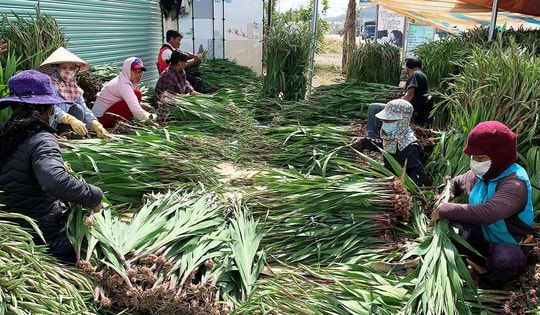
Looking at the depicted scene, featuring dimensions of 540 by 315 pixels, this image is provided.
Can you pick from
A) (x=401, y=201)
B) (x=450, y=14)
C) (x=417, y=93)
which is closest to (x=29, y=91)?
(x=401, y=201)

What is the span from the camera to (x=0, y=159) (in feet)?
6.41

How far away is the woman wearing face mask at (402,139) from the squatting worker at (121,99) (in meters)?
2.15

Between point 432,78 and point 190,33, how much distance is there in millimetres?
4236

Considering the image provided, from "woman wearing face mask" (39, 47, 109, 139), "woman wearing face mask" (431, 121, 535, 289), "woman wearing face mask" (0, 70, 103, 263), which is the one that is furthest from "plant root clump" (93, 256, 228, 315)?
"woman wearing face mask" (39, 47, 109, 139)

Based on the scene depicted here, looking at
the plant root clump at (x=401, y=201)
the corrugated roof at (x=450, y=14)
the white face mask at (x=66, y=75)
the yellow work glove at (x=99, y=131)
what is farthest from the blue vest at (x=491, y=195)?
the corrugated roof at (x=450, y=14)

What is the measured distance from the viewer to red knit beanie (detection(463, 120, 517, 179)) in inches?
79.0

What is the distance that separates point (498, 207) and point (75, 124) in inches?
106

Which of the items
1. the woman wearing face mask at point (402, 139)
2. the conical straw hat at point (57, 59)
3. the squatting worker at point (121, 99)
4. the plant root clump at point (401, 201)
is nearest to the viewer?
the plant root clump at point (401, 201)

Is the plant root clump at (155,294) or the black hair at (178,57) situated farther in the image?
the black hair at (178,57)

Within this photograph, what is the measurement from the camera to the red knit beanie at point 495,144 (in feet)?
6.58

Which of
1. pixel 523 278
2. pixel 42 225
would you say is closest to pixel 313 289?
pixel 523 278

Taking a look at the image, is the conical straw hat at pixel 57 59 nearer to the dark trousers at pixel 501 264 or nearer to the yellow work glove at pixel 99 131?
the yellow work glove at pixel 99 131

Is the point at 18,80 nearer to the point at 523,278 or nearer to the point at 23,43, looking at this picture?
the point at 23,43

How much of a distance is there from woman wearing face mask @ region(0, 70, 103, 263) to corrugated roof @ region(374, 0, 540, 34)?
864 centimetres
